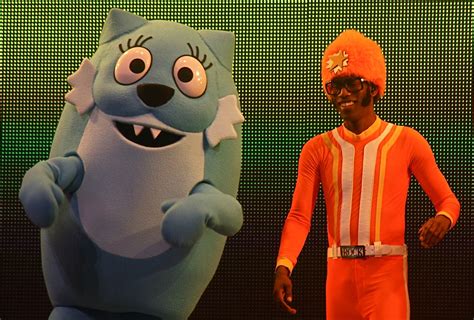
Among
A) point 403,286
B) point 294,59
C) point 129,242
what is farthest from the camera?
point 294,59

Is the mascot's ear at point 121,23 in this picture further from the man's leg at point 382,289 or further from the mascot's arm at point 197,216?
the man's leg at point 382,289

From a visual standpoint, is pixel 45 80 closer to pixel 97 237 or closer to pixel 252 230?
pixel 252 230

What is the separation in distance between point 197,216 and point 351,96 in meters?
0.84

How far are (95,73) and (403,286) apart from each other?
1.31 meters

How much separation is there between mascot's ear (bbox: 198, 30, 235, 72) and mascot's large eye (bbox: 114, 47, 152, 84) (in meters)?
0.26

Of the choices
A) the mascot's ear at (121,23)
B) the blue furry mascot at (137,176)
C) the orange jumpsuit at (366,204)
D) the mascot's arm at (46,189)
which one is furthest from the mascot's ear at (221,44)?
the mascot's arm at (46,189)

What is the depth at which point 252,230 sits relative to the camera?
14.2 ft

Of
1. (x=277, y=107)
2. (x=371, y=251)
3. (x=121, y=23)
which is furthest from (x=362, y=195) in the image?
(x=277, y=107)

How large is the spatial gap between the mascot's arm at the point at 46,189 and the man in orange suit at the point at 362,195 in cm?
82

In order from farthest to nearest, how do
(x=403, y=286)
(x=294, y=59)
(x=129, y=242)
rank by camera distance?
1. (x=294, y=59)
2. (x=403, y=286)
3. (x=129, y=242)

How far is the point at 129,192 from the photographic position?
290 centimetres

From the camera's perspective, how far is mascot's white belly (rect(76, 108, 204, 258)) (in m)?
2.90

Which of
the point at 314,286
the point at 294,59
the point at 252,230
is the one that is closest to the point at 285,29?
the point at 294,59

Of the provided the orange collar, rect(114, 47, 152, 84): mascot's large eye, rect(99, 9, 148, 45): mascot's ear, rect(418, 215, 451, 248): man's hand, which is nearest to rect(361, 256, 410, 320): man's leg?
rect(418, 215, 451, 248): man's hand
